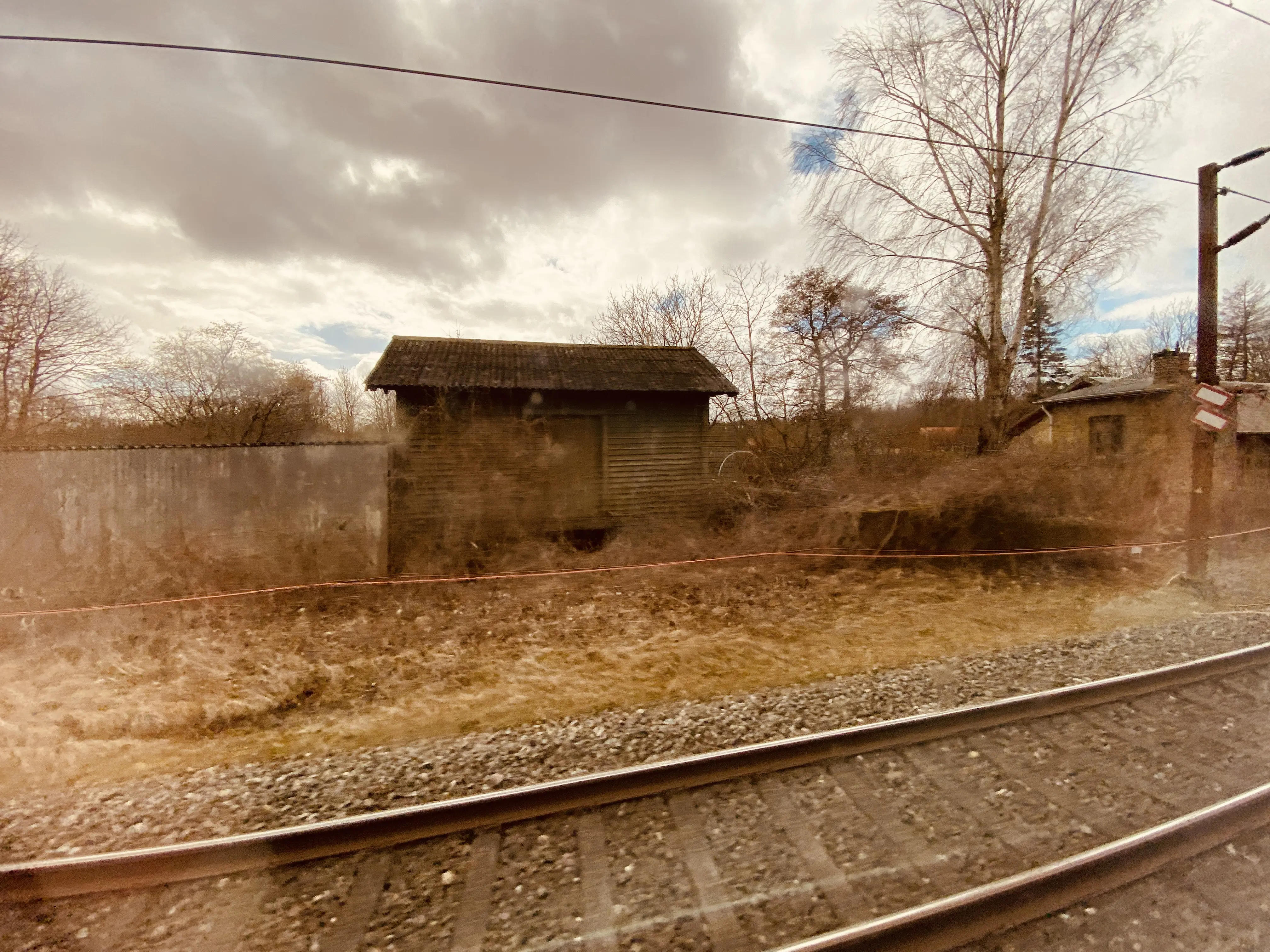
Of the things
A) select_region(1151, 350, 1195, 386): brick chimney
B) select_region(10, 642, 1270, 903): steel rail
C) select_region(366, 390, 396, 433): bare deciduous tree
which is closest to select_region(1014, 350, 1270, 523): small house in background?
select_region(1151, 350, 1195, 386): brick chimney

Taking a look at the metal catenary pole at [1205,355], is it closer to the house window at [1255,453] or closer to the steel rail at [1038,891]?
the steel rail at [1038,891]

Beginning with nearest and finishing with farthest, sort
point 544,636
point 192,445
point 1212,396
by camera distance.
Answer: point 544,636
point 1212,396
point 192,445

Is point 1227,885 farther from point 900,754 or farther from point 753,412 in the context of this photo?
point 753,412

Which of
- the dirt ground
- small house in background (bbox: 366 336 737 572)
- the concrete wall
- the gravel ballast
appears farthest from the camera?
small house in background (bbox: 366 336 737 572)

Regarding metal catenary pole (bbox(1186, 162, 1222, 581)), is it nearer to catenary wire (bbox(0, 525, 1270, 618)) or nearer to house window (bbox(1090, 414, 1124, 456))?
catenary wire (bbox(0, 525, 1270, 618))

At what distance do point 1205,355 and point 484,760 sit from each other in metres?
11.7

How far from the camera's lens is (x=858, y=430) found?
17312 millimetres

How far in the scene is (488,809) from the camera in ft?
11.5

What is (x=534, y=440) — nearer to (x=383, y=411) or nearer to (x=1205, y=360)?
(x=383, y=411)

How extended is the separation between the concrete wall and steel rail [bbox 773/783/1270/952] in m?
8.76

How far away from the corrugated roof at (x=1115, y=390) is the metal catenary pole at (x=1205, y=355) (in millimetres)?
10240

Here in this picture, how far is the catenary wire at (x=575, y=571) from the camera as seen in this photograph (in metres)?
7.96

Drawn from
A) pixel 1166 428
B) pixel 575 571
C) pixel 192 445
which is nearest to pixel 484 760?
pixel 575 571

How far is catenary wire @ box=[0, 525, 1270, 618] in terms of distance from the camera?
7.96m
